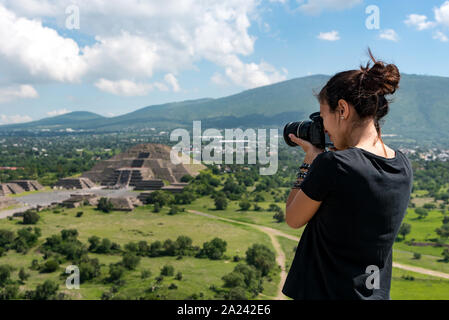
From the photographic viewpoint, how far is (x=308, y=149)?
64.9 inches

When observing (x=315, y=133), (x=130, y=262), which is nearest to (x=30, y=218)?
(x=130, y=262)

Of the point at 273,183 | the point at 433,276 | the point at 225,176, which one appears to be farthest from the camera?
the point at 225,176

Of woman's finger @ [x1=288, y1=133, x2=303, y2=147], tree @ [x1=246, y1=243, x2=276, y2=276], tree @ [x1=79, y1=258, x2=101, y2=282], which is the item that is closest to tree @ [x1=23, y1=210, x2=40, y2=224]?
tree @ [x1=79, y1=258, x2=101, y2=282]

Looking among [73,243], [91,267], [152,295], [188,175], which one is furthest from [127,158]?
[152,295]

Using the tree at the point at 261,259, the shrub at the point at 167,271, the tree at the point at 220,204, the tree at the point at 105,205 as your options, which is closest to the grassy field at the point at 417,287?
the tree at the point at 261,259

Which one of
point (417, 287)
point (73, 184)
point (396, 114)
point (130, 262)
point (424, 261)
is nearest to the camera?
point (417, 287)

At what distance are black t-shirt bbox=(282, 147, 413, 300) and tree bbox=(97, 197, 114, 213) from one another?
1085 inches

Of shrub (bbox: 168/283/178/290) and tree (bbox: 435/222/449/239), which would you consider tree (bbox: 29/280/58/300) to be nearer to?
shrub (bbox: 168/283/178/290)

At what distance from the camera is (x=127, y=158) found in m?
44.5

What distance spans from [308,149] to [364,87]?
35 centimetres

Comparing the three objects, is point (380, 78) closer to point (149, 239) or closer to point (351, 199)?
point (351, 199)

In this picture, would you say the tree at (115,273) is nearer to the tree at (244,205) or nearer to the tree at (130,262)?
the tree at (130,262)

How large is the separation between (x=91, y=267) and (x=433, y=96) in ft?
577

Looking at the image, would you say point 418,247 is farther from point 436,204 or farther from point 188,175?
Result: point 188,175
